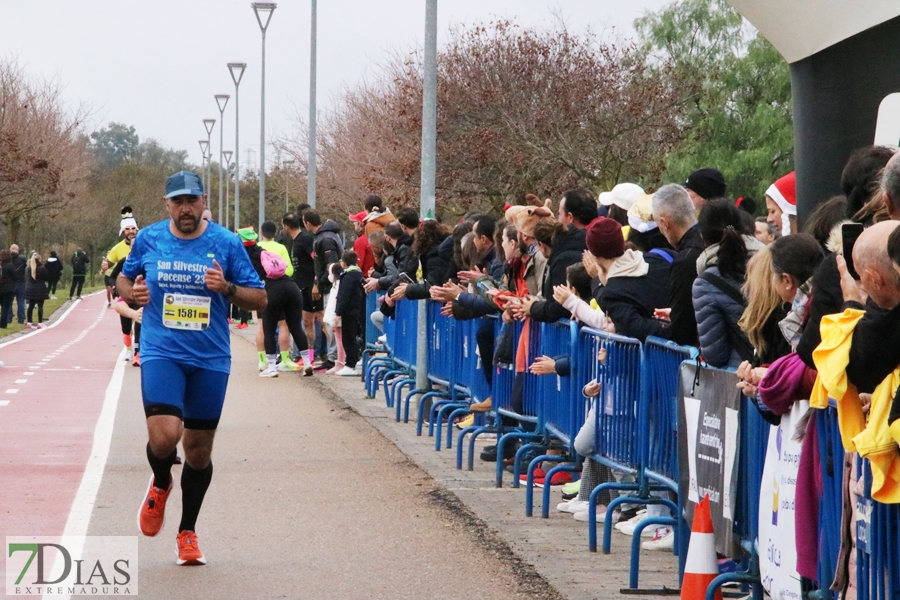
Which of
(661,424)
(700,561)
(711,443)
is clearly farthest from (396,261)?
(700,561)

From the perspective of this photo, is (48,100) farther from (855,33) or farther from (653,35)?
(855,33)

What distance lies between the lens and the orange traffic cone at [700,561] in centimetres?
617

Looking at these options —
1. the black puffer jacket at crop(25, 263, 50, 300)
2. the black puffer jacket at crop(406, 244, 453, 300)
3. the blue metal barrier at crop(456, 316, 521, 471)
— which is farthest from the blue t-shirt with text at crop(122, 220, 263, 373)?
the black puffer jacket at crop(25, 263, 50, 300)

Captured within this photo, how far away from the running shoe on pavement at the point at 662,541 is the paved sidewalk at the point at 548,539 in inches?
2.0

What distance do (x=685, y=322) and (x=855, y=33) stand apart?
2.22m

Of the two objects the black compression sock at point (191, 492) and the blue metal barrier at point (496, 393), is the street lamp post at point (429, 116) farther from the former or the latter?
the black compression sock at point (191, 492)

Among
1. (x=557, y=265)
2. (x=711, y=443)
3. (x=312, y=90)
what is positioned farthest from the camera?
(x=312, y=90)

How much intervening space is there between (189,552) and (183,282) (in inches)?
53.6

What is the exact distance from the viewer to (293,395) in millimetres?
17016

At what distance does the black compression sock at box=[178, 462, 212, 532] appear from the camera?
7.48 meters

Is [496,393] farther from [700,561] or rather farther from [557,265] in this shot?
[700,561]

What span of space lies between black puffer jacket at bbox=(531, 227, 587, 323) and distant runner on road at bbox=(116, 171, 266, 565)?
7.56 feet

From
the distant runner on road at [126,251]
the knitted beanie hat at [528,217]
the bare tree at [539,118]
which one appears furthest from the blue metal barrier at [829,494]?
Answer: the bare tree at [539,118]

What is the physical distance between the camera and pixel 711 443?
6.34 m
